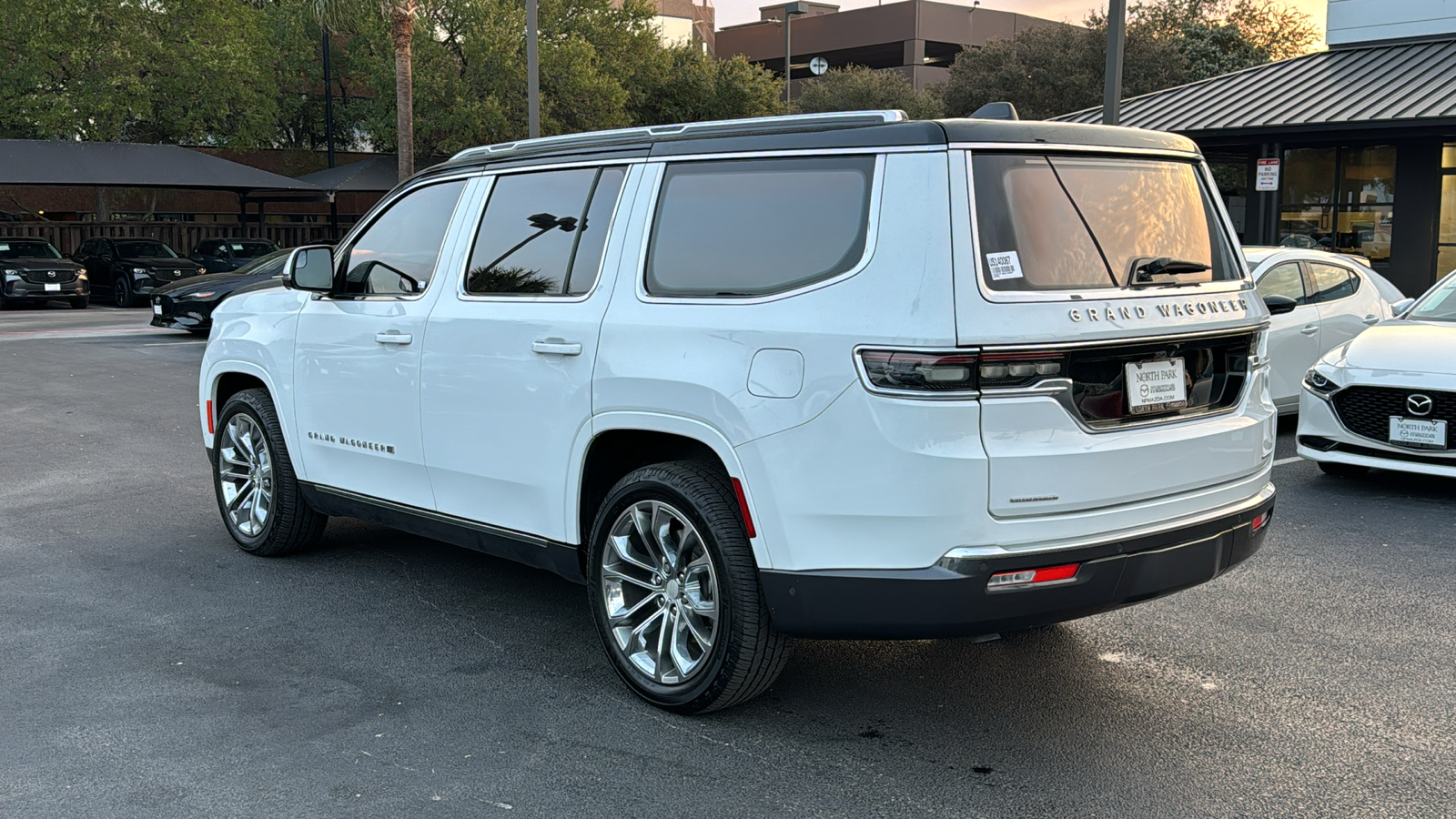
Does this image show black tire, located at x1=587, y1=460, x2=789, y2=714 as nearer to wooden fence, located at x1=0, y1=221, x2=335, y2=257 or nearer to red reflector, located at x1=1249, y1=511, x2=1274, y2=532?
red reflector, located at x1=1249, y1=511, x2=1274, y2=532

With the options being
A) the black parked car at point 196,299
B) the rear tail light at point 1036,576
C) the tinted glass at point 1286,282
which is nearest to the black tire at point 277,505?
the rear tail light at point 1036,576

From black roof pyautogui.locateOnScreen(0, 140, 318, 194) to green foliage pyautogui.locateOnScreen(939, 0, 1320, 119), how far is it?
73.4ft

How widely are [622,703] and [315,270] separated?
8.63ft

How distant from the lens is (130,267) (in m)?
28.1

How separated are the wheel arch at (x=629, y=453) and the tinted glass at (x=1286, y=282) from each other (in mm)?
7179

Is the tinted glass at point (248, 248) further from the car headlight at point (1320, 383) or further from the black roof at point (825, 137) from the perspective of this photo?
the black roof at point (825, 137)

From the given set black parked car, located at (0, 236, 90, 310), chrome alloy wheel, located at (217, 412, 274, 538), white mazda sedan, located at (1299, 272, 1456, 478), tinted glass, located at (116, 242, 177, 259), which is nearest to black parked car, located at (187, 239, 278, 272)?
tinted glass, located at (116, 242, 177, 259)

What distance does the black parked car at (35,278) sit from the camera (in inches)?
1040

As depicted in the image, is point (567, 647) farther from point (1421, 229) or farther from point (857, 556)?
point (1421, 229)

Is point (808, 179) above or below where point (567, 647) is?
above

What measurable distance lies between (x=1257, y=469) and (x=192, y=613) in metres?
4.38

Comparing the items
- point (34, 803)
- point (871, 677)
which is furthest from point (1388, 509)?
point (34, 803)

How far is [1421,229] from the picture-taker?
2047 centimetres

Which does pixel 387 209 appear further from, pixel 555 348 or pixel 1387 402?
pixel 1387 402
